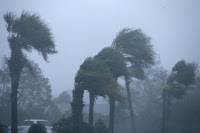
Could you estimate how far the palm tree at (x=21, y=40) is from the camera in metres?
12.1

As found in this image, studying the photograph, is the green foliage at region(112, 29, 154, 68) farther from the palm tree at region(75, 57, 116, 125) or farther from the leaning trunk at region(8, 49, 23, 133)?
the leaning trunk at region(8, 49, 23, 133)

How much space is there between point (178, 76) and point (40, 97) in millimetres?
19991

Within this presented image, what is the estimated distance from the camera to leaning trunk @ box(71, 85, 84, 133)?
43.6ft

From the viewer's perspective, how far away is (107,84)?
13.7 meters

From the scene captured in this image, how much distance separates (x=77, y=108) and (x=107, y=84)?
6.32 feet

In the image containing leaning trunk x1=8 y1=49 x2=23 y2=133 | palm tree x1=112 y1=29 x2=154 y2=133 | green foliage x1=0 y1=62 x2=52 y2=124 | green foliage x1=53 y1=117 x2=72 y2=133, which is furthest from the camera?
green foliage x1=0 y1=62 x2=52 y2=124

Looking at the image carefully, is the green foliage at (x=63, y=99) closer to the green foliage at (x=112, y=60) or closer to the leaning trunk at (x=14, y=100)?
the green foliage at (x=112, y=60)

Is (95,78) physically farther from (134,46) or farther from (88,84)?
(134,46)

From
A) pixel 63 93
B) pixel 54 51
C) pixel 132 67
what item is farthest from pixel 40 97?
pixel 54 51

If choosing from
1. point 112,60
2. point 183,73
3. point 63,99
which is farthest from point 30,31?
point 63,99

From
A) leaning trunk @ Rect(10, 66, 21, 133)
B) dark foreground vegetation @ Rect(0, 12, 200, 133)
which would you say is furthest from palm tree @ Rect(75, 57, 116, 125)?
leaning trunk @ Rect(10, 66, 21, 133)

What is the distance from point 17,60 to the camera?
1230 centimetres

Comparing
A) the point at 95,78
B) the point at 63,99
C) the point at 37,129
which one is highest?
the point at 63,99

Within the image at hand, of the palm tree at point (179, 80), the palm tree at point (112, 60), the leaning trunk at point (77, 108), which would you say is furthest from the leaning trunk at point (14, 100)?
the palm tree at point (179, 80)
